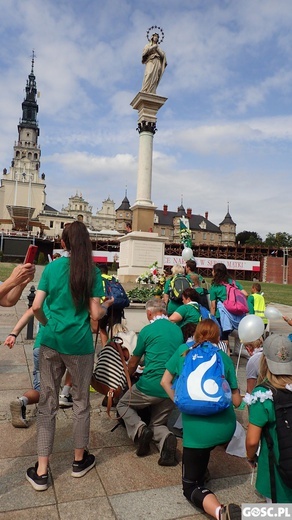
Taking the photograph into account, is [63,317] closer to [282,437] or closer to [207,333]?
[207,333]

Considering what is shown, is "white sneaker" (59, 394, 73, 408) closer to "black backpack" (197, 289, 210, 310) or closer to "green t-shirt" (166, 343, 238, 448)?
"green t-shirt" (166, 343, 238, 448)

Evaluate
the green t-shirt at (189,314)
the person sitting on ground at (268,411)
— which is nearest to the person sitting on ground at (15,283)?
the person sitting on ground at (268,411)

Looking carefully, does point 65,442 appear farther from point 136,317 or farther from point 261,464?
point 136,317

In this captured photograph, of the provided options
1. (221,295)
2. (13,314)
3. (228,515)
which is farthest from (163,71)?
(228,515)

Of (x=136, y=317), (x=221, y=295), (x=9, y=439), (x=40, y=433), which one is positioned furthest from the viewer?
(x=136, y=317)

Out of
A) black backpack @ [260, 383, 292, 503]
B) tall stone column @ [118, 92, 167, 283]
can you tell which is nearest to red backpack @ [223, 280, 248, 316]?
black backpack @ [260, 383, 292, 503]

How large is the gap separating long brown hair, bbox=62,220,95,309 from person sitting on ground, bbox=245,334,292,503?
1436mm

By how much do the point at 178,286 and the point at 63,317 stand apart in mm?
3329

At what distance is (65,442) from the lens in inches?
146

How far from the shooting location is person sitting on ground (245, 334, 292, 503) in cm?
224

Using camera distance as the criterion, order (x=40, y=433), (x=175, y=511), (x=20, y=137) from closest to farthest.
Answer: (x=175, y=511) → (x=40, y=433) → (x=20, y=137)

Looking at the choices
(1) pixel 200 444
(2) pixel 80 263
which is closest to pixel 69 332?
(2) pixel 80 263

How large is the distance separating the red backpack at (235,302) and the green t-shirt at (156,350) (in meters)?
3.05

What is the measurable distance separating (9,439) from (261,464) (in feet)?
8.24
